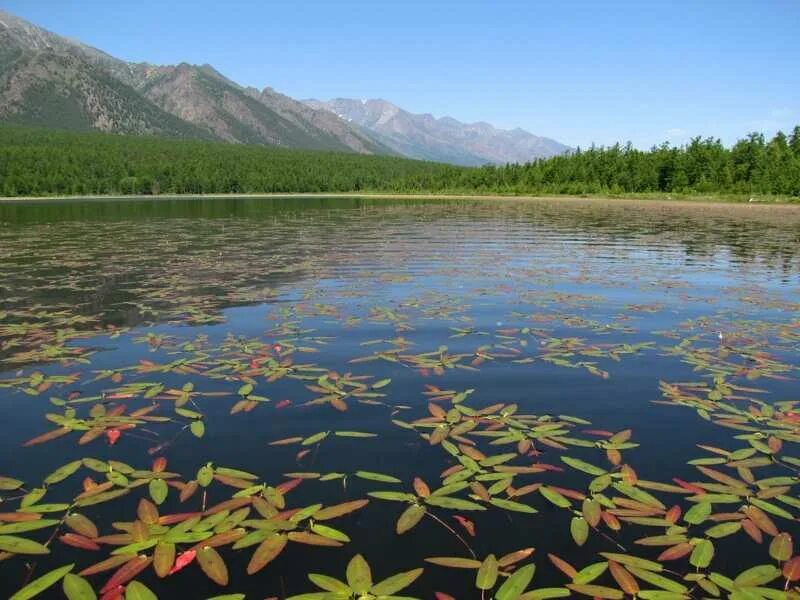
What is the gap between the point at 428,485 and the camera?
4531 millimetres

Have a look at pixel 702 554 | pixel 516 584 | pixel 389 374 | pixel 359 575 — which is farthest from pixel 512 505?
pixel 389 374

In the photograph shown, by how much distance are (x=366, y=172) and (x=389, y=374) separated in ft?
614

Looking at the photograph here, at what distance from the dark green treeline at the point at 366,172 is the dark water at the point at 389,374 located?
8004cm

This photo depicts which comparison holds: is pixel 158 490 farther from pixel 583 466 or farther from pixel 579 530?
pixel 583 466

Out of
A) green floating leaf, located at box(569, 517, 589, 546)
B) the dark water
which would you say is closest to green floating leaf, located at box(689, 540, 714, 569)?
the dark water

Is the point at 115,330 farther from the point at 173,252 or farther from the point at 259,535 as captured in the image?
the point at 173,252

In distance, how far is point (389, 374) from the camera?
24.3 ft

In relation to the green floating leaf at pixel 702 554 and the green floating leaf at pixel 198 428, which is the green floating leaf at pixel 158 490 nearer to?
the green floating leaf at pixel 198 428

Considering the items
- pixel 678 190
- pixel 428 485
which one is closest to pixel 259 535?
pixel 428 485

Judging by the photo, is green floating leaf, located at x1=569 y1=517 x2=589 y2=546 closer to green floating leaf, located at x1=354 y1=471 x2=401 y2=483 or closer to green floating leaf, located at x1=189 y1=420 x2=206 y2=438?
green floating leaf, located at x1=354 y1=471 x2=401 y2=483

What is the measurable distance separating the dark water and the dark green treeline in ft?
263

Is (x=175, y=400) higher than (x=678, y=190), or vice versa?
(x=678, y=190)

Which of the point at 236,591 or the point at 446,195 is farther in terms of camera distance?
the point at 446,195

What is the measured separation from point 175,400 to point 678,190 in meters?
98.1
